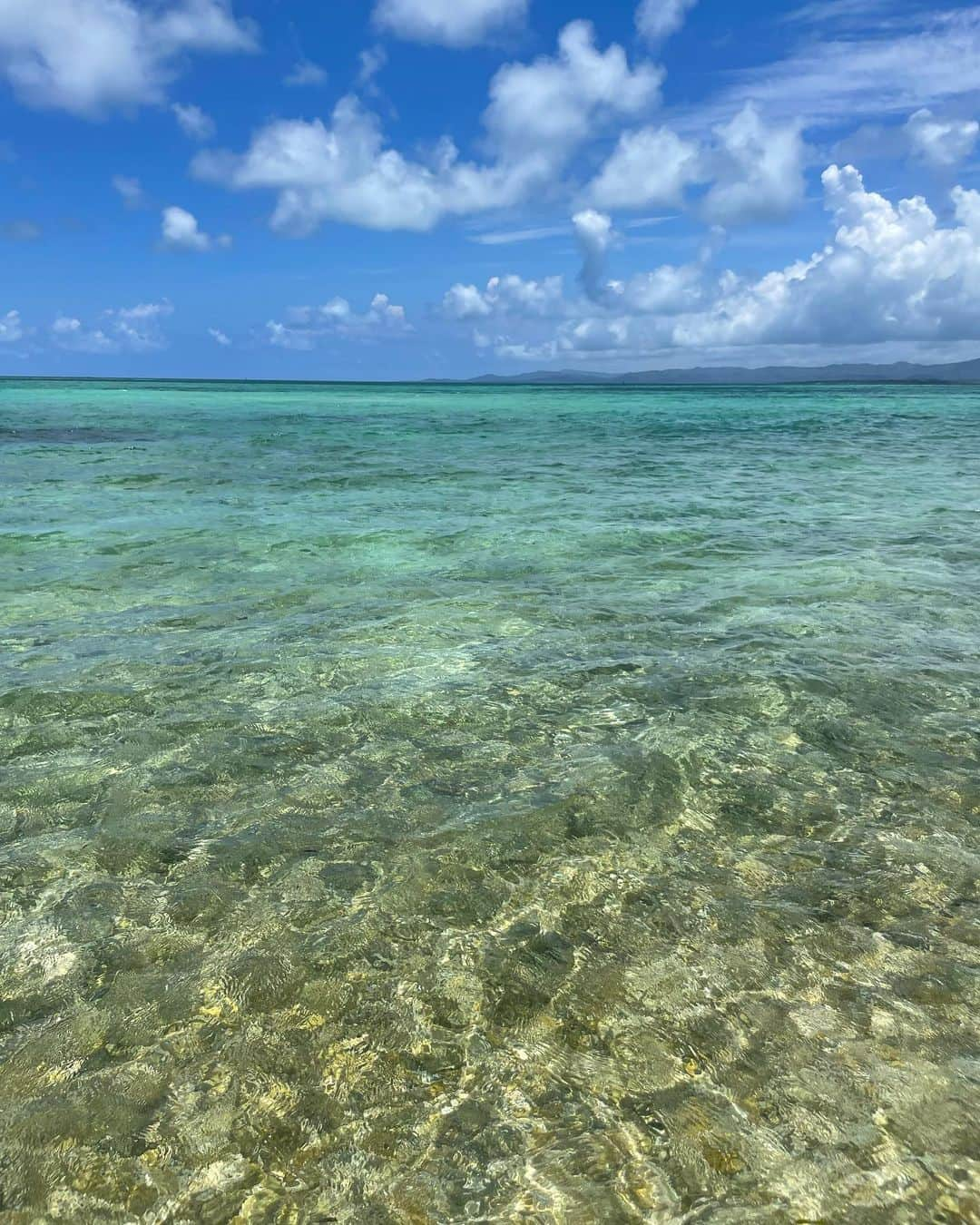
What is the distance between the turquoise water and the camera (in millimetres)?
2346

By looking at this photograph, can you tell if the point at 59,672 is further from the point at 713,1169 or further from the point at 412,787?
the point at 713,1169

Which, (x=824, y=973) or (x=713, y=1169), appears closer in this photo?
(x=713, y=1169)

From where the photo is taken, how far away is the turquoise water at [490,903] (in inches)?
92.4

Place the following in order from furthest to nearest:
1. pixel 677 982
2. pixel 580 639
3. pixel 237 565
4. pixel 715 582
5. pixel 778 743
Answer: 1. pixel 237 565
2. pixel 715 582
3. pixel 580 639
4. pixel 778 743
5. pixel 677 982

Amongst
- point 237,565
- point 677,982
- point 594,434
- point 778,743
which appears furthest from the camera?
point 594,434

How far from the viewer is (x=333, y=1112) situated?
2.48 meters

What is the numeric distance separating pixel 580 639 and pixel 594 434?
30166 millimetres

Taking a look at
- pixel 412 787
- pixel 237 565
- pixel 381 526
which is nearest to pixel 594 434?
pixel 381 526

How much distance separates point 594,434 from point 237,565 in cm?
2788

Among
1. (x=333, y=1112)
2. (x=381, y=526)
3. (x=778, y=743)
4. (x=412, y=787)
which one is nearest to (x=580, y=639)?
(x=778, y=743)

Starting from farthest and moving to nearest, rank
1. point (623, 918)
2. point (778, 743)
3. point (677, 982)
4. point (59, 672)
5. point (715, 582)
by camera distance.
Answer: point (715, 582) < point (59, 672) < point (778, 743) < point (623, 918) < point (677, 982)

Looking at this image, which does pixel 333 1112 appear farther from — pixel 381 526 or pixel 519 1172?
pixel 381 526

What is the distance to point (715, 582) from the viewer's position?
895 cm

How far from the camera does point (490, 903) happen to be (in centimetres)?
348
